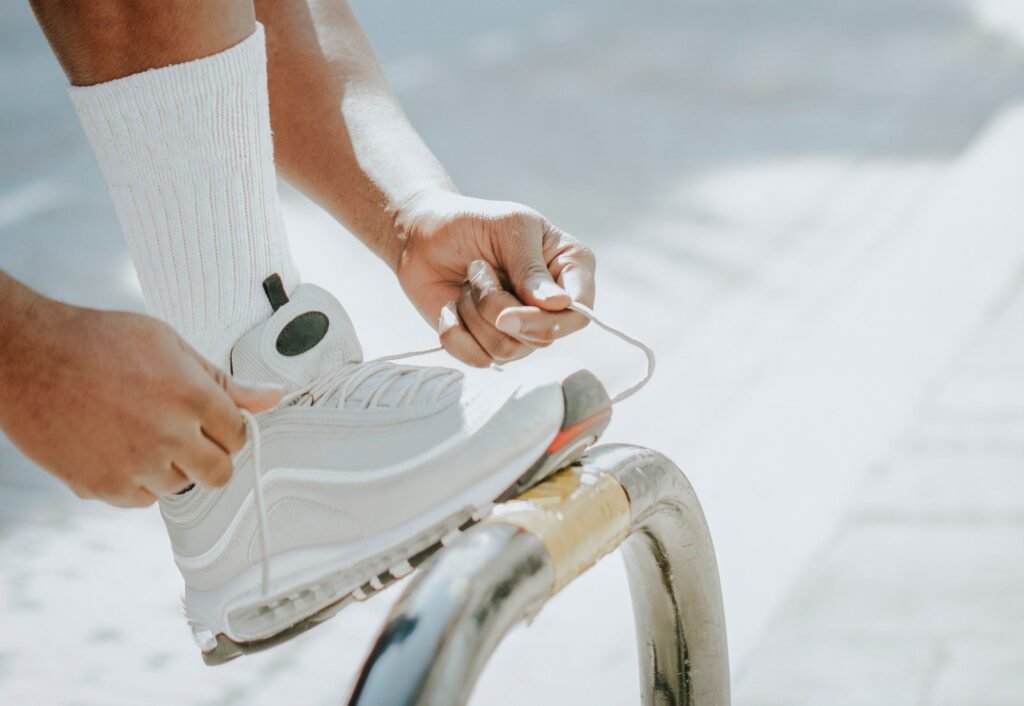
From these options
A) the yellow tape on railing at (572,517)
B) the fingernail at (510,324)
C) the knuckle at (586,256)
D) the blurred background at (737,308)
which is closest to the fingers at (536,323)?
the fingernail at (510,324)

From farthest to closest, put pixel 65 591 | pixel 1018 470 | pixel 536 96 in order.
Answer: pixel 536 96 < pixel 1018 470 < pixel 65 591

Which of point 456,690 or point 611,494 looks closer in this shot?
point 456,690

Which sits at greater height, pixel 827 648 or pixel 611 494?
pixel 611 494

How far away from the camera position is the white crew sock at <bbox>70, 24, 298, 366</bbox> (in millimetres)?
1046

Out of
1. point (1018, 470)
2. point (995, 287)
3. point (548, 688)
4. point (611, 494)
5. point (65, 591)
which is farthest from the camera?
point (995, 287)

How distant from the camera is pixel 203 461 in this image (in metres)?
0.84

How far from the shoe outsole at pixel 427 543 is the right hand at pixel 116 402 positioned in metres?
0.16

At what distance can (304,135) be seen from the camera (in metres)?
1.31

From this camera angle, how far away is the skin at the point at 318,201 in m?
0.82

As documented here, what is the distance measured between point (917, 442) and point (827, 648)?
24.1 inches

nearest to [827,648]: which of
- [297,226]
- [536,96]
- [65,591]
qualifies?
[65,591]

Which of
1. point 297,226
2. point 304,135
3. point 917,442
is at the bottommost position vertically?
point 297,226

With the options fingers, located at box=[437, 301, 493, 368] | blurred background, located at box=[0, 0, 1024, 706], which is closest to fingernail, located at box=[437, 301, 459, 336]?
fingers, located at box=[437, 301, 493, 368]

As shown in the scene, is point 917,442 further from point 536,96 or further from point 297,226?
point 536,96
